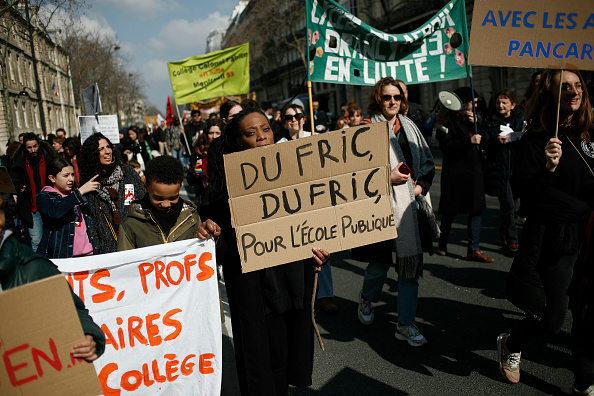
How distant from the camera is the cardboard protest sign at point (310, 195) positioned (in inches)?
88.5

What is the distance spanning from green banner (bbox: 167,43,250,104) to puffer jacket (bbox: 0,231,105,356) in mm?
7031

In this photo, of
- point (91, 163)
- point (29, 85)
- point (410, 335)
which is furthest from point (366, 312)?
point (29, 85)

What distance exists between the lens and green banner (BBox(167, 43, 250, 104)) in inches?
333

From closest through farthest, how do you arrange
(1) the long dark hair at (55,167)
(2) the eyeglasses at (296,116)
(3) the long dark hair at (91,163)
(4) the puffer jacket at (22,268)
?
1. (4) the puffer jacket at (22,268)
2. (1) the long dark hair at (55,167)
3. (3) the long dark hair at (91,163)
4. (2) the eyeglasses at (296,116)

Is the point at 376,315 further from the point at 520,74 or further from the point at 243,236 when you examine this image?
the point at 520,74

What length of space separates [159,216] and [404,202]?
5.80 ft

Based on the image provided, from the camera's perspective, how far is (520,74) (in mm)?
21453

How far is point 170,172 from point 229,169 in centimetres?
65

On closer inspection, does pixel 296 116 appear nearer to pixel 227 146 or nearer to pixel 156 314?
pixel 227 146

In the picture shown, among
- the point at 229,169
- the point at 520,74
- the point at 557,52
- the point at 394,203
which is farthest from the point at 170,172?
the point at 520,74

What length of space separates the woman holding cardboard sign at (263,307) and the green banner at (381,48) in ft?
7.37

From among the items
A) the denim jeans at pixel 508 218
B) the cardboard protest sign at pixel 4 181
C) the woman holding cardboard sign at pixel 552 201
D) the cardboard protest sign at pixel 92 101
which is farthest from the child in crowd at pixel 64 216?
the cardboard protest sign at pixel 92 101

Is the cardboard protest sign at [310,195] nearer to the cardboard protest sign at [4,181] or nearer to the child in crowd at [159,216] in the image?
the child in crowd at [159,216]

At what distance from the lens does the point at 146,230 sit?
2.66 meters
